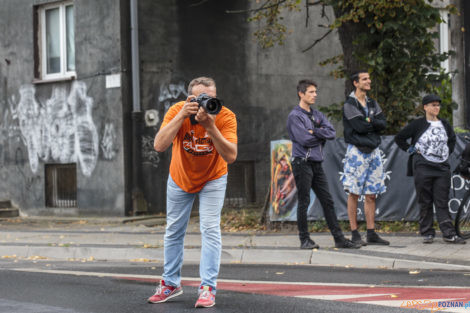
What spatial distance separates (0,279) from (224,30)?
10939 millimetres

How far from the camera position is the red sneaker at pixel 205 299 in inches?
244

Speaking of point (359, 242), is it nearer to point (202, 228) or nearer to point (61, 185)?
point (202, 228)

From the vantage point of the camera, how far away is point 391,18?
12.4 m

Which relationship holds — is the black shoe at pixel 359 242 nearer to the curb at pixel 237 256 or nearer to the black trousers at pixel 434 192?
the curb at pixel 237 256

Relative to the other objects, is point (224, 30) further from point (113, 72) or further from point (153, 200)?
point (153, 200)

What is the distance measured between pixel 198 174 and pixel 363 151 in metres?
4.03

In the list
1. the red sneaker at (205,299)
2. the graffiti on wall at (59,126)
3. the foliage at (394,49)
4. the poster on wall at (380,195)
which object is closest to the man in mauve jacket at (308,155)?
the poster on wall at (380,195)

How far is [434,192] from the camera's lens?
33.9 ft

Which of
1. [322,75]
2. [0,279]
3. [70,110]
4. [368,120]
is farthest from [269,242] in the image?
[322,75]

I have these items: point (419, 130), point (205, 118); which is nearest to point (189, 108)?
point (205, 118)

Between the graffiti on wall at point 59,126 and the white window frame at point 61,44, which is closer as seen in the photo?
the graffiti on wall at point 59,126

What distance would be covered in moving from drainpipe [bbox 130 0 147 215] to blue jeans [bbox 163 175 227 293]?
977 centimetres

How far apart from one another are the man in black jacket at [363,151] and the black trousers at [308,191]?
30 centimetres

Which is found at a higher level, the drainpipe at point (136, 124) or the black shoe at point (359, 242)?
the drainpipe at point (136, 124)
